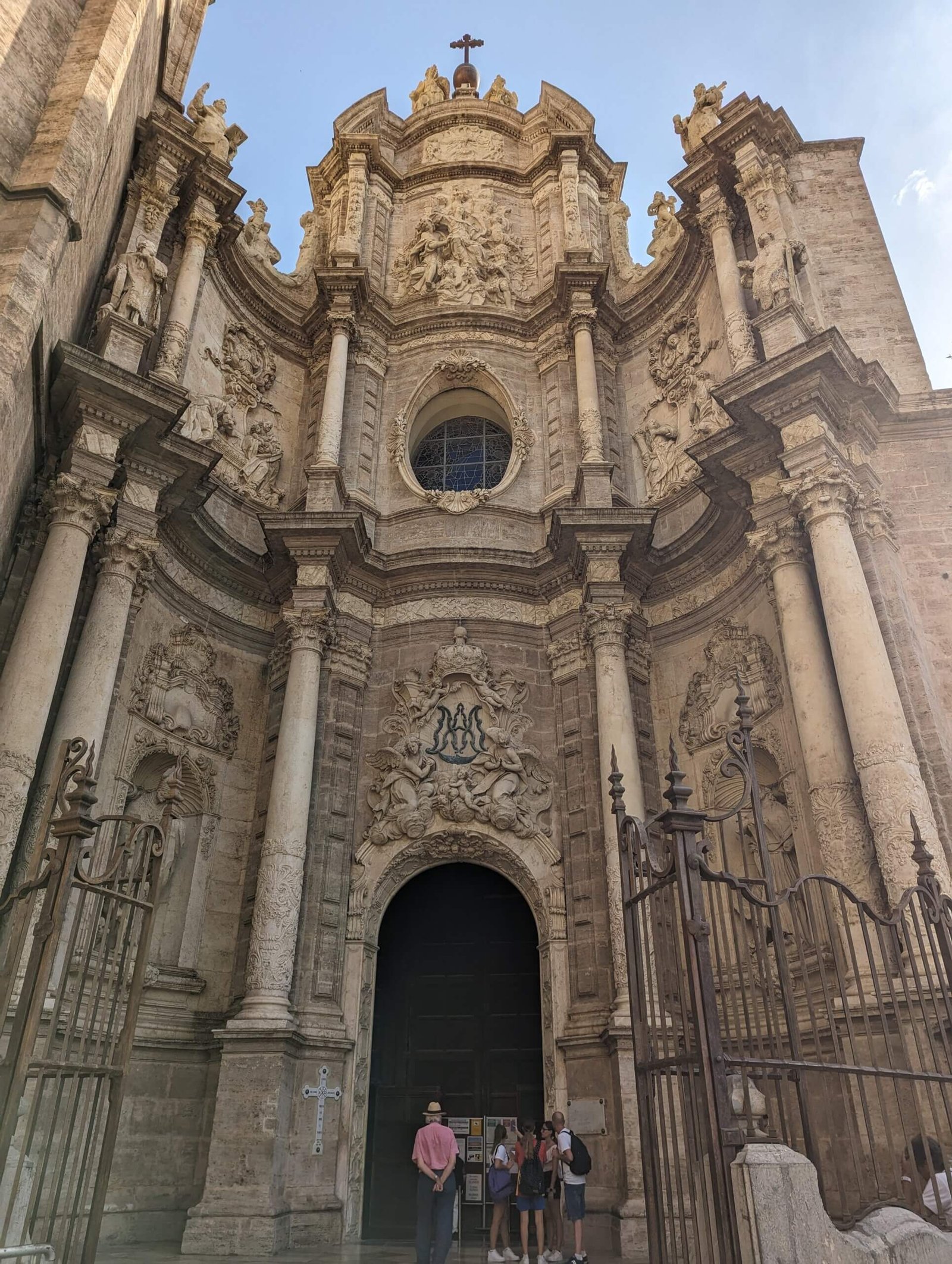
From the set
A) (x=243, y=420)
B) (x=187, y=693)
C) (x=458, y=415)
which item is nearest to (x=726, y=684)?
(x=187, y=693)

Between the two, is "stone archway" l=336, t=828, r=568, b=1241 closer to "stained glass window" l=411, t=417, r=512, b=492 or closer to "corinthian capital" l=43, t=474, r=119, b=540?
"corinthian capital" l=43, t=474, r=119, b=540

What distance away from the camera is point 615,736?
11508 millimetres

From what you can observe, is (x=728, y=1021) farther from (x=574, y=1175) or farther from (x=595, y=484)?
(x=595, y=484)

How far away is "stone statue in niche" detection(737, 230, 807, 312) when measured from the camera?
11.9 m

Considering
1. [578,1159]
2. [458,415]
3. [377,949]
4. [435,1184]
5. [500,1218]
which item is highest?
[458,415]

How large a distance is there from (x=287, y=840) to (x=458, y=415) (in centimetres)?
814

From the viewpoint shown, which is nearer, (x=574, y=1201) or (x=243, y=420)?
(x=574, y=1201)

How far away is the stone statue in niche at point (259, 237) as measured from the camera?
1584cm

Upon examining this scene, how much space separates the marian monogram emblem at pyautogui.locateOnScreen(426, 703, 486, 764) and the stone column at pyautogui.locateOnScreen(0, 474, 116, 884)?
476 cm

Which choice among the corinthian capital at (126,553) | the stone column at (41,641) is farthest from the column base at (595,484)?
the stone column at (41,641)

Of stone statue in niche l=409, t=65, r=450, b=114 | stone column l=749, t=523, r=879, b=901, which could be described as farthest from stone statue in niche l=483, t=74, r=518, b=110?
stone column l=749, t=523, r=879, b=901

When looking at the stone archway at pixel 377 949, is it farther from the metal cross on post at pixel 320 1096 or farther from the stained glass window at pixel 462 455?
Result: the stained glass window at pixel 462 455

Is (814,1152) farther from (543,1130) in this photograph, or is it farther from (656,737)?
(656,737)

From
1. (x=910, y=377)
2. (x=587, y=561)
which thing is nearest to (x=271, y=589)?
(x=587, y=561)
